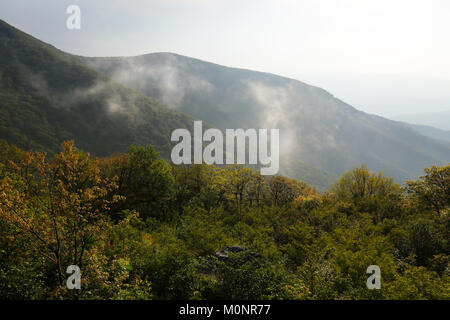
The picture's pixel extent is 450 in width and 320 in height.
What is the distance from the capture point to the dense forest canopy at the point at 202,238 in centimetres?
878

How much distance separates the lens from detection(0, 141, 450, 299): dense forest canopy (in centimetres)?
878

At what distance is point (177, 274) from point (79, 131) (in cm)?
20659

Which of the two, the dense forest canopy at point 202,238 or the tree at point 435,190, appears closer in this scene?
the dense forest canopy at point 202,238

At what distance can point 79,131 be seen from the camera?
186 m

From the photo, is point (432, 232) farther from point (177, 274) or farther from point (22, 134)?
point (22, 134)

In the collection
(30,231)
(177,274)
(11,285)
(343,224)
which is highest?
(30,231)

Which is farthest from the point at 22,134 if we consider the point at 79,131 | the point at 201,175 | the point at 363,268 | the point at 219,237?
the point at 363,268

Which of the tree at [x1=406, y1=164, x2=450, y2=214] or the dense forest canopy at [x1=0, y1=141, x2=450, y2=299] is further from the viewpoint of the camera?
the tree at [x1=406, y1=164, x2=450, y2=214]

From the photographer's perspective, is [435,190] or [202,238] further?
[435,190]

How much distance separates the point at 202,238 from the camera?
18219 mm

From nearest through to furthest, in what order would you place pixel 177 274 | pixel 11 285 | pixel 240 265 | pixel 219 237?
pixel 11 285 < pixel 177 274 < pixel 240 265 < pixel 219 237

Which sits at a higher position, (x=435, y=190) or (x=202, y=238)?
(x=435, y=190)
